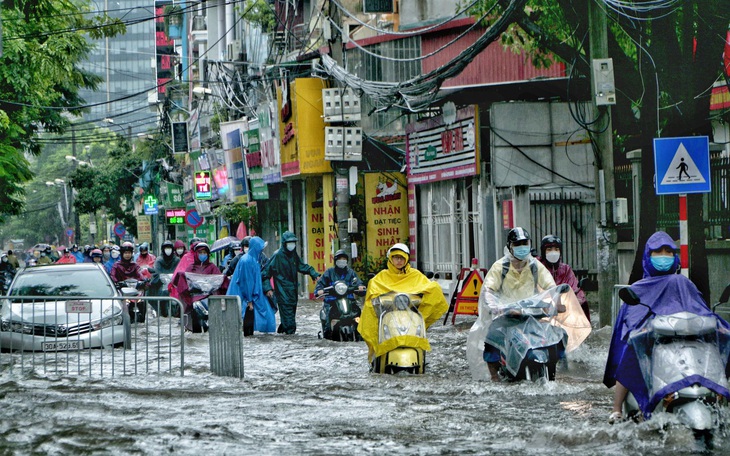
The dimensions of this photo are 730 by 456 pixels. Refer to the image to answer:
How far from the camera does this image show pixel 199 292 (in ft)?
66.2

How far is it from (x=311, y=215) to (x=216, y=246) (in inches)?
528

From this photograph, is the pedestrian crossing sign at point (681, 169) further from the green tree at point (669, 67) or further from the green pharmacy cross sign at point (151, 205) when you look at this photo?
the green pharmacy cross sign at point (151, 205)

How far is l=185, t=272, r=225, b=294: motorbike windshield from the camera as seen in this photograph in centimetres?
2016

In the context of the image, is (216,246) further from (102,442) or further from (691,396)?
(691,396)

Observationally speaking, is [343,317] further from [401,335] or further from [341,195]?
[341,195]

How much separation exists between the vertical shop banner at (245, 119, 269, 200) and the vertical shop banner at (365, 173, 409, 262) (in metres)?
7.69

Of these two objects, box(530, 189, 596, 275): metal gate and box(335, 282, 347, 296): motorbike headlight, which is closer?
box(335, 282, 347, 296): motorbike headlight

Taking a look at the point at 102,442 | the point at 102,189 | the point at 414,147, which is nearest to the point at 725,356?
the point at 102,442

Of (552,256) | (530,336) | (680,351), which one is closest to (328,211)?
(552,256)

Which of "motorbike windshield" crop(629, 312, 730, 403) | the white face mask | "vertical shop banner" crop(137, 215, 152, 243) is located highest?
"vertical shop banner" crop(137, 215, 152, 243)

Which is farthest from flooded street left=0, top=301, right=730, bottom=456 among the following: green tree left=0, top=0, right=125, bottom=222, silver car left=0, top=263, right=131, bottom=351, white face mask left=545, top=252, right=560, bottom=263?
green tree left=0, top=0, right=125, bottom=222

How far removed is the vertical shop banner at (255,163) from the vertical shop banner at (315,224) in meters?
2.80

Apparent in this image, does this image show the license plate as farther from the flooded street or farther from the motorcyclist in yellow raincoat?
the motorcyclist in yellow raincoat

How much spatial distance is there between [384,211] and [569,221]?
7970 mm
